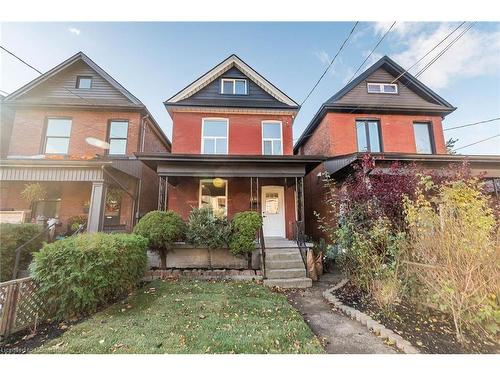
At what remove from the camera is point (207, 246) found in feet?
22.0

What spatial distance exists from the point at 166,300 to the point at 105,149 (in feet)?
28.6

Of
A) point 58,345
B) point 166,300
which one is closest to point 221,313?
point 166,300

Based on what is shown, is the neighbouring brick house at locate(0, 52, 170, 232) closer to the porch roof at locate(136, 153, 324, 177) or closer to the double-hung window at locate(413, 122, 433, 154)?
the porch roof at locate(136, 153, 324, 177)

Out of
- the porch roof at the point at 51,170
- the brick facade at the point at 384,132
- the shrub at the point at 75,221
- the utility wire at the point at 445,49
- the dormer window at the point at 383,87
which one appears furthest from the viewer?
the dormer window at the point at 383,87

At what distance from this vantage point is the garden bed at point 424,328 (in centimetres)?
294

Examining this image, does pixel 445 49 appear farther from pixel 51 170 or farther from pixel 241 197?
pixel 51 170

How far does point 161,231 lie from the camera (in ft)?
20.6

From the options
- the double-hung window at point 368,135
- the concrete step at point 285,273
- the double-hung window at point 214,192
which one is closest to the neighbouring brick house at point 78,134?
the double-hung window at point 214,192

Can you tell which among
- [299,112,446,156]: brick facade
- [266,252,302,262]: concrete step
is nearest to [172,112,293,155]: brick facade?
[299,112,446,156]: brick facade

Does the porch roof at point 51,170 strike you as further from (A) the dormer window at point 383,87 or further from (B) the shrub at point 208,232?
(A) the dormer window at point 383,87

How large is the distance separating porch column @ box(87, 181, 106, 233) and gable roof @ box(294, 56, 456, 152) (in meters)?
10.2

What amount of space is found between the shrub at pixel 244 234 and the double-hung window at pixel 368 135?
726 centimetres
